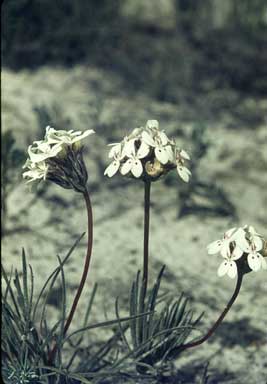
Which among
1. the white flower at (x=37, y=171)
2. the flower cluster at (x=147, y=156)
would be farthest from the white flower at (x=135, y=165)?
the white flower at (x=37, y=171)

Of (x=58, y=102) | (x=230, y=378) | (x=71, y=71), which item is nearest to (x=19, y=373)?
(x=230, y=378)

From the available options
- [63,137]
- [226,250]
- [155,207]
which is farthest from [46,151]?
[155,207]

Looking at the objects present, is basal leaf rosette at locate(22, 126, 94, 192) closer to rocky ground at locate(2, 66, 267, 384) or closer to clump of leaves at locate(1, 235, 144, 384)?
clump of leaves at locate(1, 235, 144, 384)

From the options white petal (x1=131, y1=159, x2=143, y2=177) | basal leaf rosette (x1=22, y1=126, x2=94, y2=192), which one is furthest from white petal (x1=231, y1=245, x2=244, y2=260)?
basal leaf rosette (x1=22, y1=126, x2=94, y2=192)

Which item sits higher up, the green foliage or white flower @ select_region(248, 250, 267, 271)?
white flower @ select_region(248, 250, 267, 271)

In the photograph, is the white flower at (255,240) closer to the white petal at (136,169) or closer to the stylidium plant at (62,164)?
the white petal at (136,169)

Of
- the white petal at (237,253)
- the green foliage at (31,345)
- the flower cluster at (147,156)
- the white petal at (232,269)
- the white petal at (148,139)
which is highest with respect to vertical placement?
the white petal at (148,139)

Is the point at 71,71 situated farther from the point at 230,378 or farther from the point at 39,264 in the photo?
the point at 230,378

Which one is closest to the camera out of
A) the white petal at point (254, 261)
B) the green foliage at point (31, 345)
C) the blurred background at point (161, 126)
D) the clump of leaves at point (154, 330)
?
the white petal at point (254, 261)
